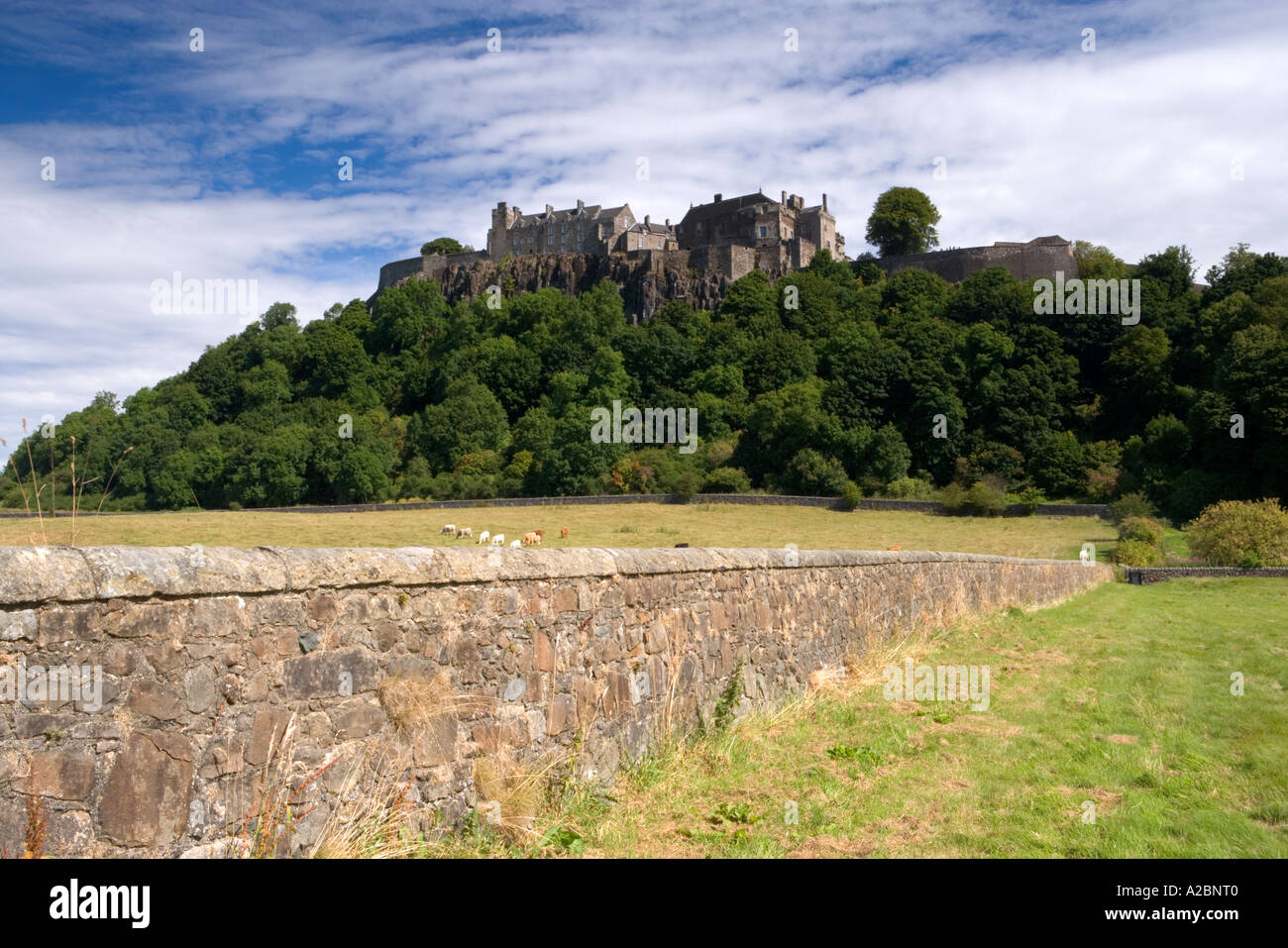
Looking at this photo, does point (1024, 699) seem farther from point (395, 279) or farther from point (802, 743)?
point (395, 279)

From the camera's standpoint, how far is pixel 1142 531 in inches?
1661

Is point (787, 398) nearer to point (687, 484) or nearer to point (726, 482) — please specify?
point (726, 482)

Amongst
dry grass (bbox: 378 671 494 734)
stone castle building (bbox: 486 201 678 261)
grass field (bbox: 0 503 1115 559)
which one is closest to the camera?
dry grass (bbox: 378 671 494 734)

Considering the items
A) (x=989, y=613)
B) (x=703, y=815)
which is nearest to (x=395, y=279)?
(x=989, y=613)

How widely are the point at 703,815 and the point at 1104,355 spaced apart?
84.2m

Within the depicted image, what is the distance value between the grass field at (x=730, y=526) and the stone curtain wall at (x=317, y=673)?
24.1 m

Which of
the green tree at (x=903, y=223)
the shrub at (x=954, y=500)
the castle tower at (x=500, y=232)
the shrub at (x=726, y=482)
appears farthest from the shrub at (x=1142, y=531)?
the castle tower at (x=500, y=232)

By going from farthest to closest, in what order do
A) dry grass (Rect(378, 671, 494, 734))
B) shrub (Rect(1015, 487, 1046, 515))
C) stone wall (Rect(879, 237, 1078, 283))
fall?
stone wall (Rect(879, 237, 1078, 283)) → shrub (Rect(1015, 487, 1046, 515)) → dry grass (Rect(378, 671, 494, 734))

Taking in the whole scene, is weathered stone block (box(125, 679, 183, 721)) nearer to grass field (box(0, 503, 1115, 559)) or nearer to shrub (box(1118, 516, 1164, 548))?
grass field (box(0, 503, 1115, 559))

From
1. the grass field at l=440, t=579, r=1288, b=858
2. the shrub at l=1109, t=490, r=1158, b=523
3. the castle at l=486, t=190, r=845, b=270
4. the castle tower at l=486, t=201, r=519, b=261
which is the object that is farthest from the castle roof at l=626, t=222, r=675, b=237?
the grass field at l=440, t=579, r=1288, b=858

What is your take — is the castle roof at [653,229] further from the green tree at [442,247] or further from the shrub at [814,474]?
the shrub at [814,474]

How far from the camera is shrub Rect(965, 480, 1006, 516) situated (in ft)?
176

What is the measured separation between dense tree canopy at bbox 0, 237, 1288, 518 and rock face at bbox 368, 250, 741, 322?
585 cm

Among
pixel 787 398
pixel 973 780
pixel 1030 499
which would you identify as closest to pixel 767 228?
pixel 787 398
